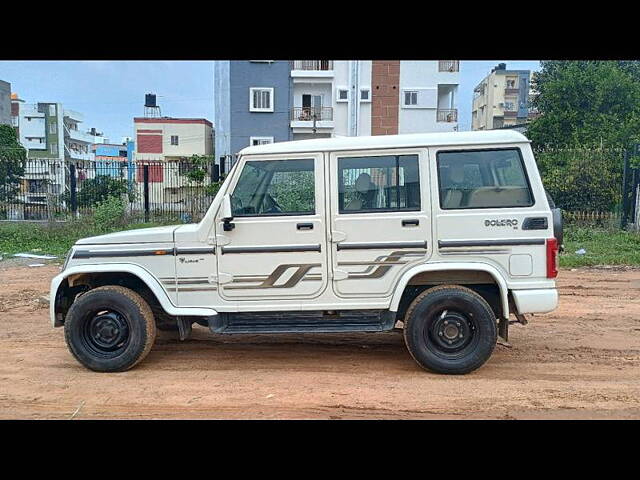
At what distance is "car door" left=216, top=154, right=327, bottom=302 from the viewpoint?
5.25 m

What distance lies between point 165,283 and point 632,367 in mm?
4714

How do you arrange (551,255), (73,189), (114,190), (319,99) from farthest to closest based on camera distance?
(319,99)
(114,190)
(73,189)
(551,255)

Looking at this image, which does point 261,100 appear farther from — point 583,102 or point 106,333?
point 106,333

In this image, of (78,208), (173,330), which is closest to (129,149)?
(78,208)

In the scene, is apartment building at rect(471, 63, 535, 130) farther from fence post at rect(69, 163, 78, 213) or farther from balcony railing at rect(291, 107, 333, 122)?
fence post at rect(69, 163, 78, 213)

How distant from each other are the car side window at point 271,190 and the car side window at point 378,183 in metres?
0.32

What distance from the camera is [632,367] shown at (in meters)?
5.50

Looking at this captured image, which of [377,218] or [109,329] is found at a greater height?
[377,218]

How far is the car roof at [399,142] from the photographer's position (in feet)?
17.1

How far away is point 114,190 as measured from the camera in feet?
55.9

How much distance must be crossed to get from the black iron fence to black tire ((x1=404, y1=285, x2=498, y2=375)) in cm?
1166

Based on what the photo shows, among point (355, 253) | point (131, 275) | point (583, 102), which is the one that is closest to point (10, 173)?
point (131, 275)

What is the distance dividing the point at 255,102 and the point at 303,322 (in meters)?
28.1

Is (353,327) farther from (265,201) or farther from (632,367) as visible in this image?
(632,367)
